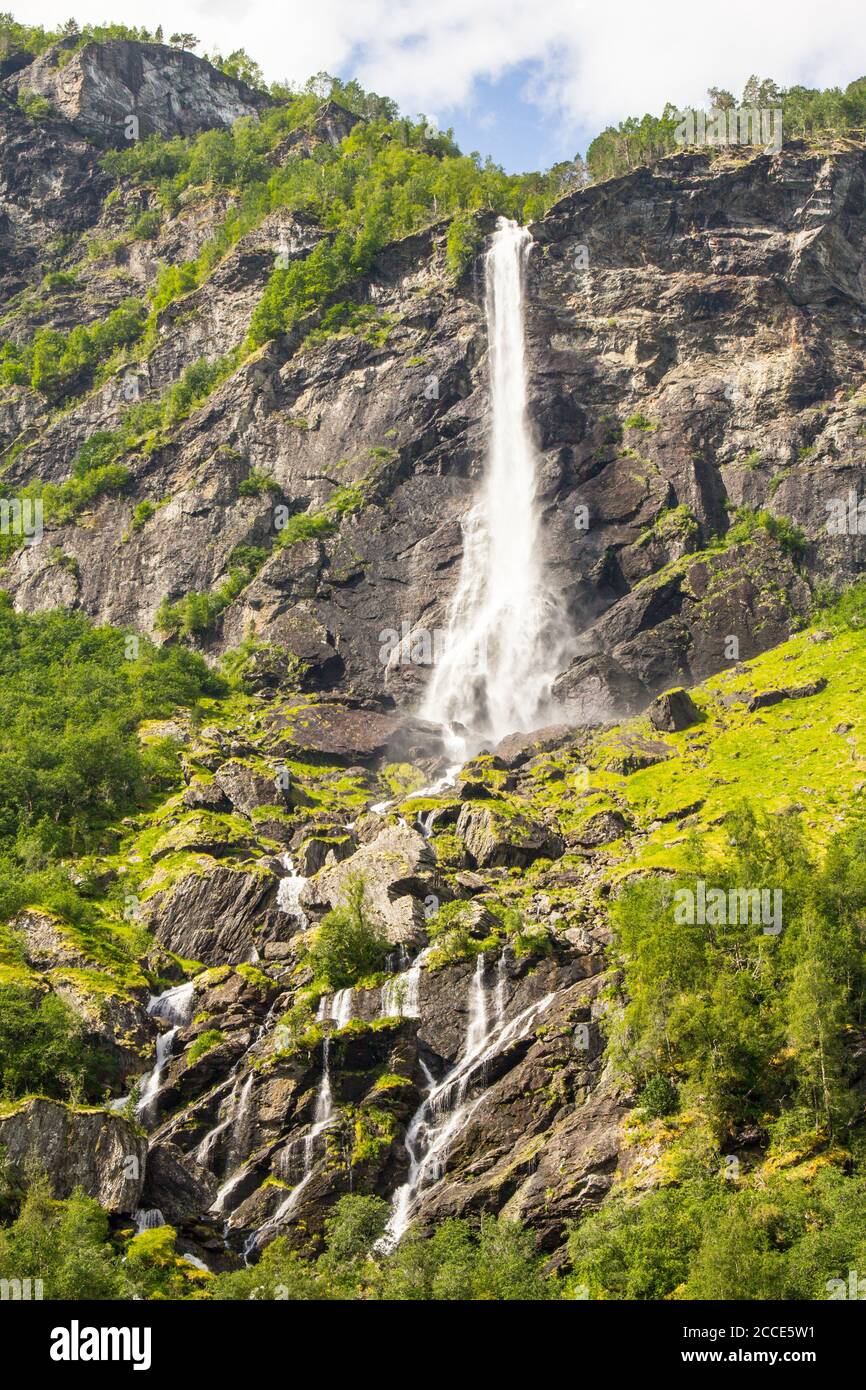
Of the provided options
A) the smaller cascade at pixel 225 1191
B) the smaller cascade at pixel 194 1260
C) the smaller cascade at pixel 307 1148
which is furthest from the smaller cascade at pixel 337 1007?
the smaller cascade at pixel 194 1260

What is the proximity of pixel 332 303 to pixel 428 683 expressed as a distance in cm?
5758

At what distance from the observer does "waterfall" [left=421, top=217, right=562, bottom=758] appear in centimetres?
11831

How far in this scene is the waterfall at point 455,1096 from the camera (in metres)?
60.2

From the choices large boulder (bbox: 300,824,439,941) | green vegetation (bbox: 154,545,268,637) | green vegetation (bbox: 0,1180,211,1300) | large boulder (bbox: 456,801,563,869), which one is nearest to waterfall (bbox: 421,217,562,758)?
green vegetation (bbox: 154,545,268,637)

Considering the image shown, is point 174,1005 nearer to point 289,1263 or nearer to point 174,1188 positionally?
point 174,1188

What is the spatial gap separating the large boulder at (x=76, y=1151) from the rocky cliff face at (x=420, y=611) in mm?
550

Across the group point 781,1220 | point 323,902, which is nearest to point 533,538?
point 323,902

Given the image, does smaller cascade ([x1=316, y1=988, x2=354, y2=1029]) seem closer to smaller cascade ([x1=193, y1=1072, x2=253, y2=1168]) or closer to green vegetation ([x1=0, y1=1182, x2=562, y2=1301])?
smaller cascade ([x1=193, y1=1072, x2=253, y2=1168])

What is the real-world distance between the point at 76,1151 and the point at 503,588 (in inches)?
3162

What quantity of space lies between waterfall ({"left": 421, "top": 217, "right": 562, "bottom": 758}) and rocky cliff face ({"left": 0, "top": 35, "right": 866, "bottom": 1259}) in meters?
1.96

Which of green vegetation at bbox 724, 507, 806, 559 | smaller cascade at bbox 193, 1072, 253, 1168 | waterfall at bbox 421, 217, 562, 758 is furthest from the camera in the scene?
green vegetation at bbox 724, 507, 806, 559

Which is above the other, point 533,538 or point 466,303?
point 466,303
